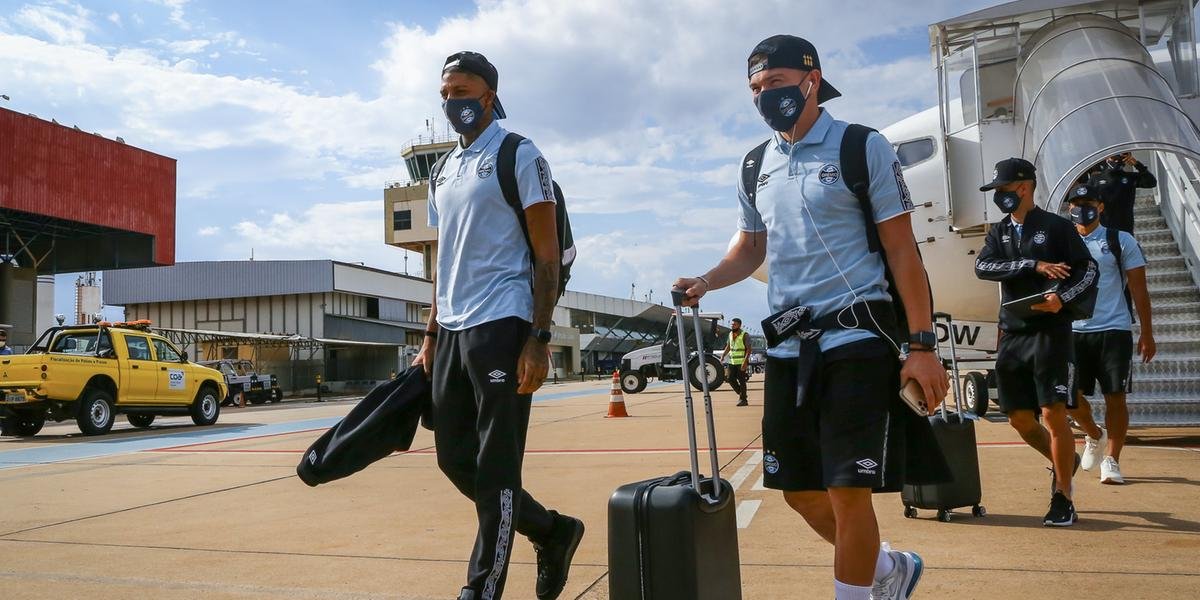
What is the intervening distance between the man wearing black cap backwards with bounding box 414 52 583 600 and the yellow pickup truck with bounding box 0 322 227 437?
12.8 metres

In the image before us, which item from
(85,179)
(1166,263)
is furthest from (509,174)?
(85,179)

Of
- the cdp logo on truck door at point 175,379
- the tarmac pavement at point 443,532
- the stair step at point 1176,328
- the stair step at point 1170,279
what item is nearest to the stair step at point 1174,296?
the stair step at point 1170,279

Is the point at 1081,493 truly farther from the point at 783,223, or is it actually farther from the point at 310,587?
the point at 310,587

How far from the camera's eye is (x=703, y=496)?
2711mm

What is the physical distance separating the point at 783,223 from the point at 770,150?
0.31m

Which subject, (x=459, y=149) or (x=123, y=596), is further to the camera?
(x=123, y=596)

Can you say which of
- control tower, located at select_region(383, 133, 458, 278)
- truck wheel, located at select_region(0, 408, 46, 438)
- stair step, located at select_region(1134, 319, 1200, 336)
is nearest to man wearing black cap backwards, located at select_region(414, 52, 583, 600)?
stair step, located at select_region(1134, 319, 1200, 336)

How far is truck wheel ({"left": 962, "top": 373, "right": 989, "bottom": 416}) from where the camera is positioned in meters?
11.2

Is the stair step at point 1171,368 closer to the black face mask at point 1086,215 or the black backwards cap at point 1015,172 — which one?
the black face mask at point 1086,215

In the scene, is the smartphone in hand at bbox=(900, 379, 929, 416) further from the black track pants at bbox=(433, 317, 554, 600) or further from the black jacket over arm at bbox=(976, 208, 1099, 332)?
the black jacket over arm at bbox=(976, 208, 1099, 332)

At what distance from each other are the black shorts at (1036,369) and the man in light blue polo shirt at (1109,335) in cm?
115

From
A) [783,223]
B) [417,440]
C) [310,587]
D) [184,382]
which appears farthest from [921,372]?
[184,382]

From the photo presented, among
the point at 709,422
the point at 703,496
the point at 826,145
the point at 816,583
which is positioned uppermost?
the point at 826,145

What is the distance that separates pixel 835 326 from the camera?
8.87 ft
